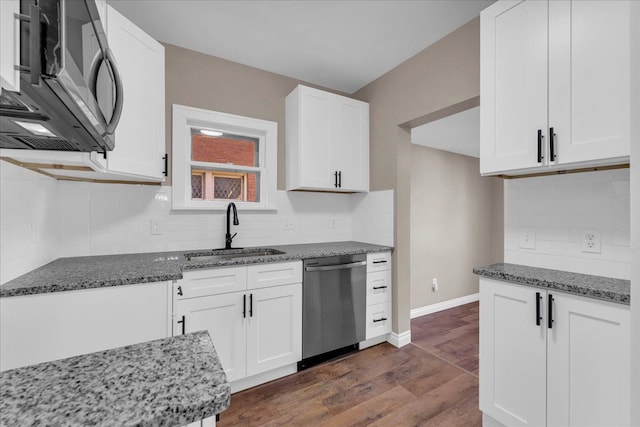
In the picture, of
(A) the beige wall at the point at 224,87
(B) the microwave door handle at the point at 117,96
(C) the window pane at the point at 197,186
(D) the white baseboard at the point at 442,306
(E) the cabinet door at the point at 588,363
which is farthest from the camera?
(D) the white baseboard at the point at 442,306

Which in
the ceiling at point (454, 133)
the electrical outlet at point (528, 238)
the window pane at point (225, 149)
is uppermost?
the ceiling at point (454, 133)

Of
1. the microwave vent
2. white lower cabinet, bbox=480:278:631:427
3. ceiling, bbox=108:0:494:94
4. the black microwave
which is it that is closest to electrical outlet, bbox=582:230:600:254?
white lower cabinet, bbox=480:278:631:427

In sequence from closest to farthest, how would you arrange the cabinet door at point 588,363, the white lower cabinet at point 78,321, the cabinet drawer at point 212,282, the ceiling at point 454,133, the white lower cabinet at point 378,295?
the cabinet door at point 588,363
the white lower cabinet at point 78,321
the cabinet drawer at point 212,282
the white lower cabinet at point 378,295
the ceiling at point 454,133

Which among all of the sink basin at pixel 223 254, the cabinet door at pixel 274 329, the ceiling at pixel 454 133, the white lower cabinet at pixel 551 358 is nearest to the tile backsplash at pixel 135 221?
the sink basin at pixel 223 254

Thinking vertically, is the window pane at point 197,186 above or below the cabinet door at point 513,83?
below

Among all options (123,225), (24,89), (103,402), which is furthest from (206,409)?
(123,225)

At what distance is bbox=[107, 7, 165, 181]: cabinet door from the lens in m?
1.74

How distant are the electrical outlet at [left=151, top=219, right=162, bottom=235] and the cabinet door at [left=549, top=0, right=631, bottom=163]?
106 inches

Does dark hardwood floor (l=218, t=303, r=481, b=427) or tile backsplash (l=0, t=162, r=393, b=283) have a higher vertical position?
tile backsplash (l=0, t=162, r=393, b=283)

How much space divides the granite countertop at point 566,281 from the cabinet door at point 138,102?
2223 mm

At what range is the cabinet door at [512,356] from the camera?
1.47 m

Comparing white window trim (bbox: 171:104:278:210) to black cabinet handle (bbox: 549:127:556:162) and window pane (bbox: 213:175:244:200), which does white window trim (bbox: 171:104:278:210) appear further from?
black cabinet handle (bbox: 549:127:556:162)

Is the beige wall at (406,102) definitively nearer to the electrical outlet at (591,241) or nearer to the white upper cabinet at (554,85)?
the white upper cabinet at (554,85)

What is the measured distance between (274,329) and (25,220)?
1630mm
